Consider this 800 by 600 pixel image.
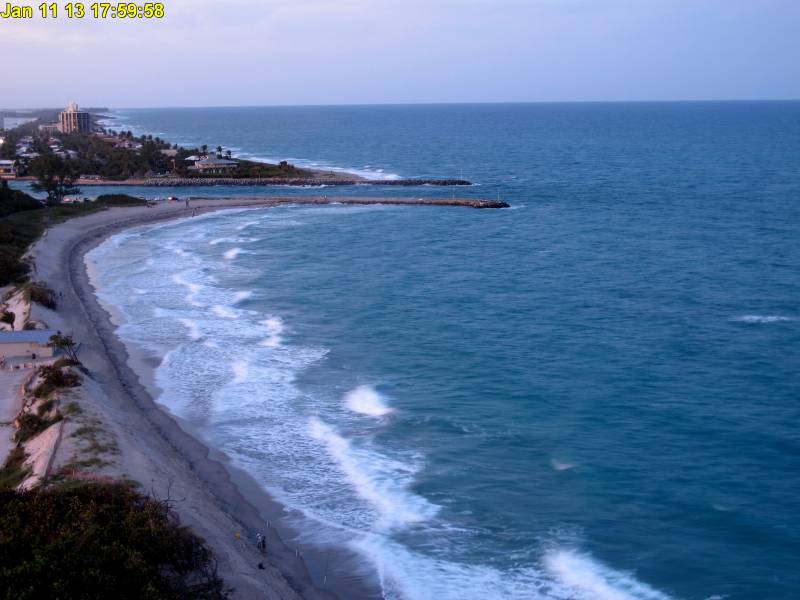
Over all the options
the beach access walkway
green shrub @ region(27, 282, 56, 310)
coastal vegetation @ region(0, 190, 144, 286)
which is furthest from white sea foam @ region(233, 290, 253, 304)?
the beach access walkway

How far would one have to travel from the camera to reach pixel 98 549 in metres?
15.2

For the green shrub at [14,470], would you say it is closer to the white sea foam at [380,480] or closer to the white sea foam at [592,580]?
the white sea foam at [380,480]

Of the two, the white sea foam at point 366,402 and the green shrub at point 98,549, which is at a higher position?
the green shrub at point 98,549

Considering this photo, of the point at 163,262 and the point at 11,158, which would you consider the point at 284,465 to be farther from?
the point at 11,158

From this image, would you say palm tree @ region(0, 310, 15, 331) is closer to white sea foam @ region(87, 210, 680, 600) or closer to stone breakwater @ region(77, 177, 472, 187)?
white sea foam @ region(87, 210, 680, 600)

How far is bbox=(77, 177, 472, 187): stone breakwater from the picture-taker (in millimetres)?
96125

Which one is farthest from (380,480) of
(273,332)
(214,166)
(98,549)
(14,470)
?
(214,166)

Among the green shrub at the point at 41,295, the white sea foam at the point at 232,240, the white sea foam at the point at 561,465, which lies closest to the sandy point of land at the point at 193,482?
the green shrub at the point at 41,295

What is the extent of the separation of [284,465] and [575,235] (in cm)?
4173

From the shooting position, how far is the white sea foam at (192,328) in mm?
36447

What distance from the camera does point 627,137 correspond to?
17838 cm

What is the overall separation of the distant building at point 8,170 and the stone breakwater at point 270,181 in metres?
9.57

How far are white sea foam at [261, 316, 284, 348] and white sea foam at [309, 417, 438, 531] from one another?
376 inches

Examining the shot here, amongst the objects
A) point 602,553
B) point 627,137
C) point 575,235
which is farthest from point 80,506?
point 627,137
